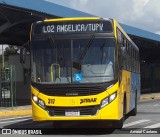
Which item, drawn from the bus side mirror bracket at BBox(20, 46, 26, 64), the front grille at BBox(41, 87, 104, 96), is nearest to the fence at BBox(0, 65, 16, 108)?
the bus side mirror bracket at BBox(20, 46, 26, 64)

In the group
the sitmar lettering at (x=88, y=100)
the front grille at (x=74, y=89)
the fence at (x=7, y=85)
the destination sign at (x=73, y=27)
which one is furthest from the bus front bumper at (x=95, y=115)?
the fence at (x=7, y=85)

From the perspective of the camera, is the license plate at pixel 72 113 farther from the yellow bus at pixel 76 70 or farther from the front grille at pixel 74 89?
the front grille at pixel 74 89

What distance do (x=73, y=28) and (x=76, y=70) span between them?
4.18 ft

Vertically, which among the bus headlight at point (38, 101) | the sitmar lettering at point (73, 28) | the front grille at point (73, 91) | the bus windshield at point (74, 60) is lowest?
the bus headlight at point (38, 101)

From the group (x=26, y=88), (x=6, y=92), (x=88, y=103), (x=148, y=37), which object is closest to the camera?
(x=88, y=103)

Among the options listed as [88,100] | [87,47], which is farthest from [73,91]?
[87,47]

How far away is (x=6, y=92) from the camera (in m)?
26.8

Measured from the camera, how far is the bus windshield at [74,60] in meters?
12.8

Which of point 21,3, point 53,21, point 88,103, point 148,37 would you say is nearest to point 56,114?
point 88,103

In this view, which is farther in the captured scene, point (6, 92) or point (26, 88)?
point (26, 88)

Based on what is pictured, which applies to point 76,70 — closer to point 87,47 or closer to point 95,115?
point 87,47

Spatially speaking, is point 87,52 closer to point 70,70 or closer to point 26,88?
point 70,70

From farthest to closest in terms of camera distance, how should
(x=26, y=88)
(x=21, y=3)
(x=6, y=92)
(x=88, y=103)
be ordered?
1. (x=26, y=88)
2. (x=6, y=92)
3. (x=21, y=3)
4. (x=88, y=103)

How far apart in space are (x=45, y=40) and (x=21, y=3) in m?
11.5
